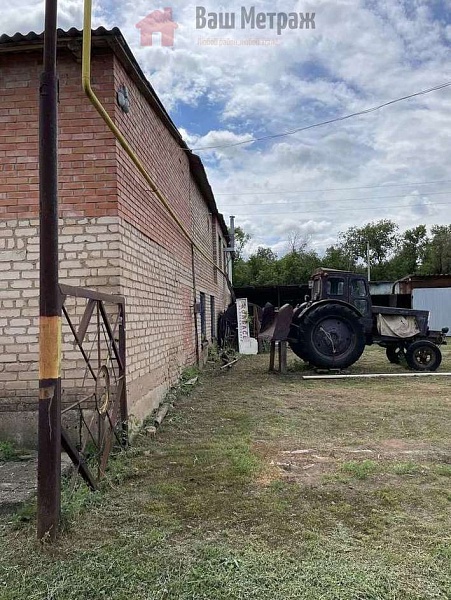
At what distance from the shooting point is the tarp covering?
10719 mm

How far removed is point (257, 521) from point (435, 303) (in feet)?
65.4

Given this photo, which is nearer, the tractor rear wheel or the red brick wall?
the red brick wall

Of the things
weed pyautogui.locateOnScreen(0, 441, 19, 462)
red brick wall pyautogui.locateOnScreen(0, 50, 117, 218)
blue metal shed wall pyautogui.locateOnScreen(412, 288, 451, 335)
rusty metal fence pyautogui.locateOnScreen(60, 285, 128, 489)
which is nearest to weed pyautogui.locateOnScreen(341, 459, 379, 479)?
rusty metal fence pyautogui.locateOnScreen(60, 285, 128, 489)

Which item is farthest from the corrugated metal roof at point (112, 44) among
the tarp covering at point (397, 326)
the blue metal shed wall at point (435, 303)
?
the blue metal shed wall at point (435, 303)

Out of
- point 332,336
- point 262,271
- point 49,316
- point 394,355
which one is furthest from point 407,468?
point 262,271

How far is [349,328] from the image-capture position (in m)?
10.4

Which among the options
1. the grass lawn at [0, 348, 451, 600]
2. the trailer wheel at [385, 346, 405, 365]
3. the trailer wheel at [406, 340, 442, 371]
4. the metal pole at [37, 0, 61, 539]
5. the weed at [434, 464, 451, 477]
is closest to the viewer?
the grass lawn at [0, 348, 451, 600]

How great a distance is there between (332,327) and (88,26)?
824cm

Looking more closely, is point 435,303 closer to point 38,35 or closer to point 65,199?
point 65,199

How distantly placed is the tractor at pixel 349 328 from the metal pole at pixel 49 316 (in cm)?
802

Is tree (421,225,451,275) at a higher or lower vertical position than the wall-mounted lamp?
higher

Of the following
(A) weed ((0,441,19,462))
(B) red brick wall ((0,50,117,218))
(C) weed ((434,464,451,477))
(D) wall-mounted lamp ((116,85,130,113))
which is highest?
(D) wall-mounted lamp ((116,85,130,113))

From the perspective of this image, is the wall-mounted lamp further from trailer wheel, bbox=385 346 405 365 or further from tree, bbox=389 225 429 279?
tree, bbox=389 225 429 279

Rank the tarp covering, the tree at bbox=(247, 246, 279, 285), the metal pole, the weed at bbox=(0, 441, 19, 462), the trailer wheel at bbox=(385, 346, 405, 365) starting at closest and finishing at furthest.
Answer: the metal pole, the weed at bbox=(0, 441, 19, 462), the tarp covering, the trailer wheel at bbox=(385, 346, 405, 365), the tree at bbox=(247, 246, 279, 285)
